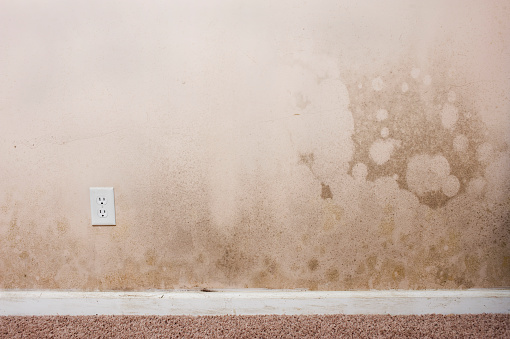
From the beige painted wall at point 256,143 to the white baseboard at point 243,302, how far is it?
0.03 m

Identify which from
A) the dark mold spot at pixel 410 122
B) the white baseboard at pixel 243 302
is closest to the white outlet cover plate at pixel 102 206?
the white baseboard at pixel 243 302

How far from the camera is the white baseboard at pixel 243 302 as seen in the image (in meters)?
1.04

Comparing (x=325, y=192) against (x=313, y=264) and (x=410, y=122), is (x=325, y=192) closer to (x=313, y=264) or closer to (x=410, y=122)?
(x=313, y=264)

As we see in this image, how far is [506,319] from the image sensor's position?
1.02 meters

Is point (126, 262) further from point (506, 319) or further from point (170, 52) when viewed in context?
point (506, 319)

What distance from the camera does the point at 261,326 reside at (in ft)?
3.21

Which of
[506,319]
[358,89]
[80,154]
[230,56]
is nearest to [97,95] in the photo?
[80,154]

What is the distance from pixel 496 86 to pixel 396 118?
337mm

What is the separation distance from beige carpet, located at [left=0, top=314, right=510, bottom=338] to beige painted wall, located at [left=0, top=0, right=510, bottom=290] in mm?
106

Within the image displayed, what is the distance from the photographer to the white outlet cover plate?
101 cm

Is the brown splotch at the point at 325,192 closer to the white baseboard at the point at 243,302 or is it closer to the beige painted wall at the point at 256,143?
the beige painted wall at the point at 256,143

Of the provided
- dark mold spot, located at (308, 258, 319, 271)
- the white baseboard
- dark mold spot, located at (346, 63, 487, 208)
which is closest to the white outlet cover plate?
the white baseboard

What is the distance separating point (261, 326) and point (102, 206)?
649 mm

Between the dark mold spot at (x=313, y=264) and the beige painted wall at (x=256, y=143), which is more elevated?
the beige painted wall at (x=256, y=143)
